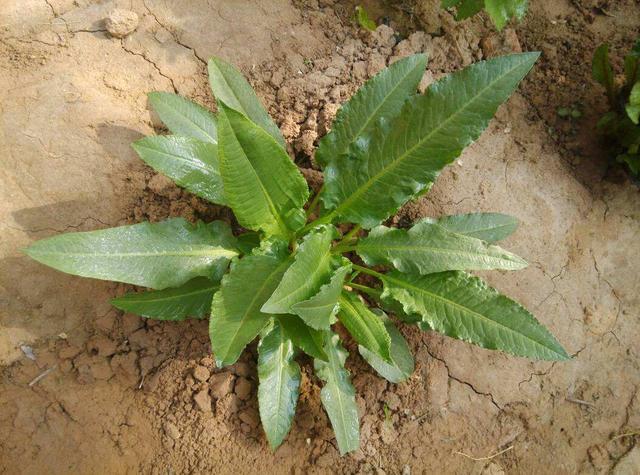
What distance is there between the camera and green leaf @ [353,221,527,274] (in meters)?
1.84

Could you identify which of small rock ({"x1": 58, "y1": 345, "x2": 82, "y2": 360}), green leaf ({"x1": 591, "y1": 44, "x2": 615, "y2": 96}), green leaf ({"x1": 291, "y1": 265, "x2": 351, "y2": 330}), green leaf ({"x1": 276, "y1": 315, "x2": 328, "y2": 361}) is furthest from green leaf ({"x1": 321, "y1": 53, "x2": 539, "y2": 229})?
green leaf ({"x1": 591, "y1": 44, "x2": 615, "y2": 96})

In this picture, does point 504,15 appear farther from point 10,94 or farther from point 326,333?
point 10,94

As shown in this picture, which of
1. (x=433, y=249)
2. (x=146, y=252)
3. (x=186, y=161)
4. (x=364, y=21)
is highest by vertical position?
(x=364, y=21)

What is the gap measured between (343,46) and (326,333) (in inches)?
54.2

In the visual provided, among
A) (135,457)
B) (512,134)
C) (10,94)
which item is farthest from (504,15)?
(135,457)

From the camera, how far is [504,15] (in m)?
2.16

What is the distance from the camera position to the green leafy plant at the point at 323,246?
165cm

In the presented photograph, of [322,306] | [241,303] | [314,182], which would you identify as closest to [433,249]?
[322,306]

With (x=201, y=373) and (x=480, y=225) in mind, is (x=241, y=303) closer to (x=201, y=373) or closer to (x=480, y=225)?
(x=201, y=373)

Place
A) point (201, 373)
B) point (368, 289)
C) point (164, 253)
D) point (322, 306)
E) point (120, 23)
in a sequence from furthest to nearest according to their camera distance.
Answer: point (120, 23), point (368, 289), point (201, 373), point (164, 253), point (322, 306)

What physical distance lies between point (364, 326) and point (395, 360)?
1.02ft

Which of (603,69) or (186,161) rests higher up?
(603,69)

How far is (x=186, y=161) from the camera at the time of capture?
1883mm

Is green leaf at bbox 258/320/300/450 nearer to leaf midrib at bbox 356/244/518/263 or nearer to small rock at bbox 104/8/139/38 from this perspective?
leaf midrib at bbox 356/244/518/263
